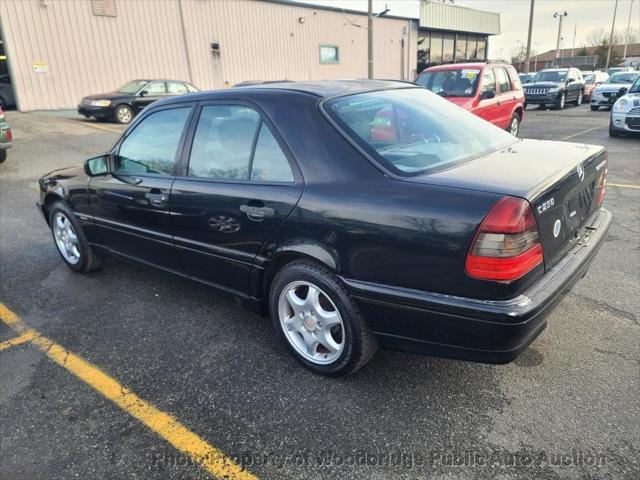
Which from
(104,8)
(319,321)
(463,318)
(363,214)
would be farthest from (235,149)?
(104,8)

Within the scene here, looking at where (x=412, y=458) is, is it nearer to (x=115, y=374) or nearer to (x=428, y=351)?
(x=428, y=351)

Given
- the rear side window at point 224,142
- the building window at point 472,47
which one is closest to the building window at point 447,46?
the building window at point 472,47

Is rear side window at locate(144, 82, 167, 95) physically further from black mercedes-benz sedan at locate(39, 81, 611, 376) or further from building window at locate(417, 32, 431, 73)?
building window at locate(417, 32, 431, 73)

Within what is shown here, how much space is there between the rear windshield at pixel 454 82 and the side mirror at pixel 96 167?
23.8 ft

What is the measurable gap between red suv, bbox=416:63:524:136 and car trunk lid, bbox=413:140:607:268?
6509 millimetres

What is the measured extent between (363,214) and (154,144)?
195 cm

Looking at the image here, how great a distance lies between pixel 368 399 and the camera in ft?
8.39

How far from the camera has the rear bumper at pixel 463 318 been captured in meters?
2.09

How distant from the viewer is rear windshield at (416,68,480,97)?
9.48m

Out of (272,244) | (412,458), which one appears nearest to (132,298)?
(272,244)

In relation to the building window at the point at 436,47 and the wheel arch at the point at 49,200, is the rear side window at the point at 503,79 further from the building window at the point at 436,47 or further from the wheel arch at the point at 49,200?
the building window at the point at 436,47

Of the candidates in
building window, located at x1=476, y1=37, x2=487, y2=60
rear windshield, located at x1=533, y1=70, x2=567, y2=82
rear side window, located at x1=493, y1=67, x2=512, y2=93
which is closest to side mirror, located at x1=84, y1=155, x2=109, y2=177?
rear side window, located at x1=493, y1=67, x2=512, y2=93

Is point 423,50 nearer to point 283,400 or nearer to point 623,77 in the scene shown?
point 623,77

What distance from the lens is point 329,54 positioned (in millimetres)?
26797
